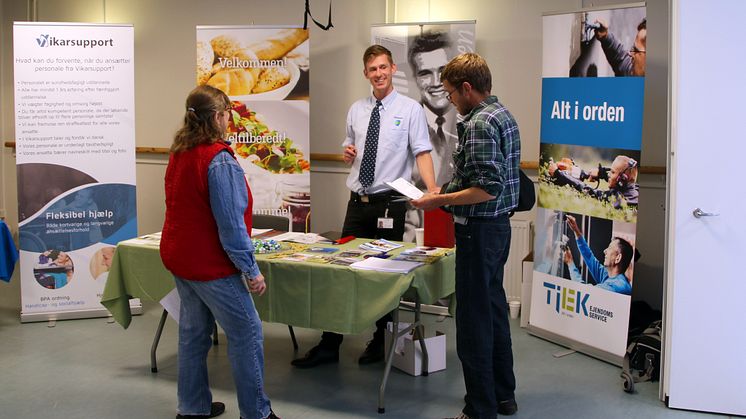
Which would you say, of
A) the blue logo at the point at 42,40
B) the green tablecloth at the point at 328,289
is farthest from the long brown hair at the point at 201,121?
the blue logo at the point at 42,40

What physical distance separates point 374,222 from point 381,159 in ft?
1.16

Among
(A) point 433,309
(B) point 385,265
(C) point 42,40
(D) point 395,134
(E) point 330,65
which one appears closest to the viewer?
(B) point 385,265

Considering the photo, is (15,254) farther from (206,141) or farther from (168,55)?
(206,141)

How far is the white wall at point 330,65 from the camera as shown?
4949mm

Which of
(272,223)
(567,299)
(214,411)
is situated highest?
(272,223)

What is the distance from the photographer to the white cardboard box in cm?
409

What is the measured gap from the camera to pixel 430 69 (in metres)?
5.25

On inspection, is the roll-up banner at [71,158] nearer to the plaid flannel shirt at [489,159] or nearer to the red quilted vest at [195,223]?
the red quilted vest at [195,223]

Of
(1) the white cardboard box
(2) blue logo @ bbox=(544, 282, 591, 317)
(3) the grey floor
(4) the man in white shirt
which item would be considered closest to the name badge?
(4) the man in white shirt

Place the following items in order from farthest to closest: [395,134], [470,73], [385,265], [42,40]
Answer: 1. [42,40]
2. [395,134]
3. [385,265]
4. [470,73]

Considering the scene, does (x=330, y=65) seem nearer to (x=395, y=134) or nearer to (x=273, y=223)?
(x=395, y=134)

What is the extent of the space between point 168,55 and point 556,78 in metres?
3.32

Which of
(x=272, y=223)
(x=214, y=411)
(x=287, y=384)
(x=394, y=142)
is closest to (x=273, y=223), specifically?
(x=272, y=223)

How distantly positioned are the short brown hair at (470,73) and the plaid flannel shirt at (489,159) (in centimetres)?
7
